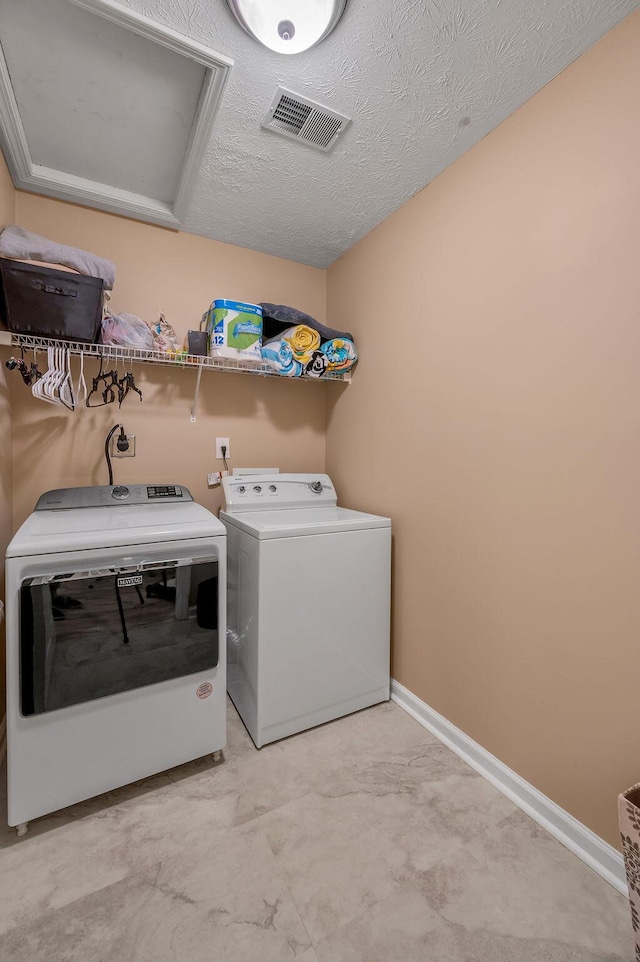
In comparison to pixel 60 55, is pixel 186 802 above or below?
below

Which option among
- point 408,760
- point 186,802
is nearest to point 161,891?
point 186,802

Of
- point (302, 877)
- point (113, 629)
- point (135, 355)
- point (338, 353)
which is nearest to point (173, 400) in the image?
point (135, 355)

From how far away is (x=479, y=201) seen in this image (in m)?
1.54

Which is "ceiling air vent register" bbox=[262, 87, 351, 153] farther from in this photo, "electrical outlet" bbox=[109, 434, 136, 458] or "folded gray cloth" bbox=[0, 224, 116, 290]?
"electrical outlet" bbox=[109, 434, 136, 458]

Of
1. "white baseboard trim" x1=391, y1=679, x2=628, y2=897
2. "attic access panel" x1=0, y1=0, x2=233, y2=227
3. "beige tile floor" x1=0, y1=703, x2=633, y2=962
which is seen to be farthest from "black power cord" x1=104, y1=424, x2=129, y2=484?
"white baseboard trim" x1=391, y1=679, x2=628, y2=897

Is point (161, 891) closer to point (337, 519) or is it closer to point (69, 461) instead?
point (337, 519)

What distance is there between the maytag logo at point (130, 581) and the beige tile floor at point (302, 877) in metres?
0.79

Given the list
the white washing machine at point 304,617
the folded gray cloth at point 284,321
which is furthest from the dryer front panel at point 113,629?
the folded gray cloth at point 284,321

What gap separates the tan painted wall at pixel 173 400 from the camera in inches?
72.3

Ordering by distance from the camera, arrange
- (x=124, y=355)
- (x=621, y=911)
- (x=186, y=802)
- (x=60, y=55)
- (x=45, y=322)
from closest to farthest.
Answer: (x=621, y=911) → (x=60, y=55) → (x=186, y=802) → (x=45, y=322) → (x=124, y=355)

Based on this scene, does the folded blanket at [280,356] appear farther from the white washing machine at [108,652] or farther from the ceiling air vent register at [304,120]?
the white washing machine at [108,652]

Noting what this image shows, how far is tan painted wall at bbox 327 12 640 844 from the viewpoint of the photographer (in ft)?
3.75

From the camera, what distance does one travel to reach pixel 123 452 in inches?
Result: 78.6

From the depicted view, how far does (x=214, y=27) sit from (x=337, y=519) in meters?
1.73
